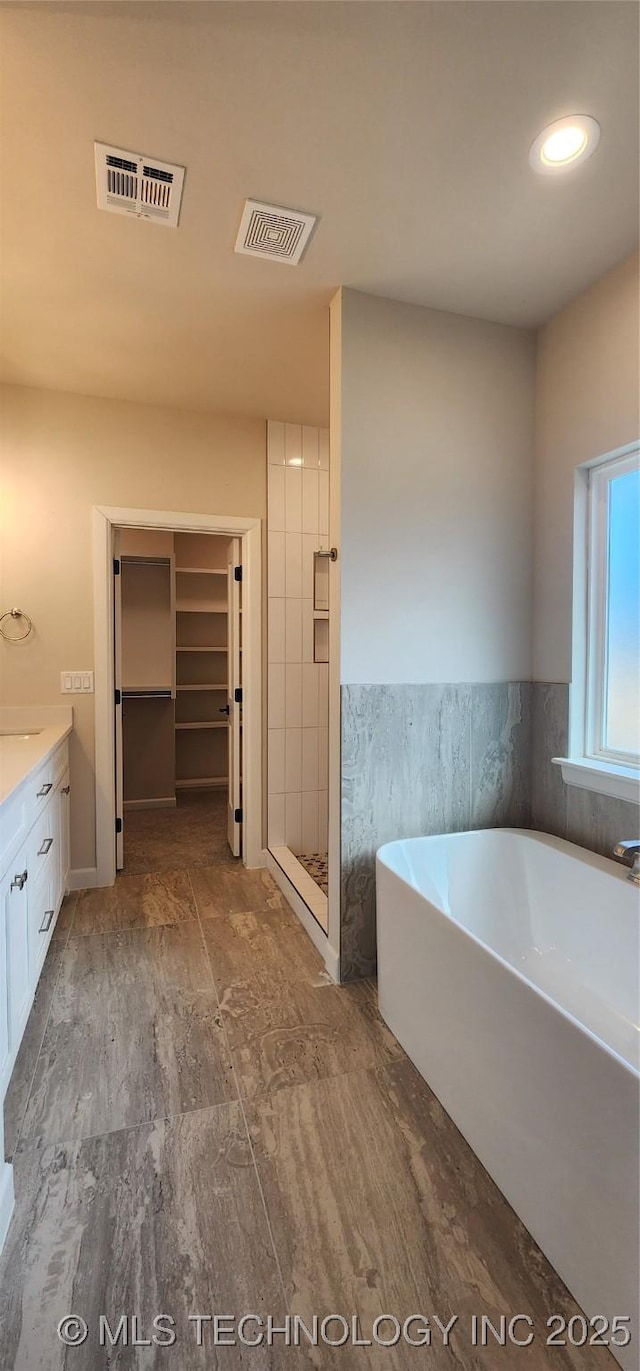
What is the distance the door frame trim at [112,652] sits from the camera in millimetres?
2896

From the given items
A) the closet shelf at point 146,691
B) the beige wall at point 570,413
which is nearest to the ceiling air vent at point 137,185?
the beige wall at point 570,413

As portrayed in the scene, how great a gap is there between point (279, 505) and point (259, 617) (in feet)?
2.17

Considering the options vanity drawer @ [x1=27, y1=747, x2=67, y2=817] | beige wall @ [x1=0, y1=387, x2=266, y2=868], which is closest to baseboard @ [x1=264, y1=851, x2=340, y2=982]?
beige wall @ [x1=0, y1=387, x2=266, y2=868]

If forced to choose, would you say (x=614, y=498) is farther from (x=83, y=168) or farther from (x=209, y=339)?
(x=83, y=168)

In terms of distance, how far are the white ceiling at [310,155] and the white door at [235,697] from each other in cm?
124

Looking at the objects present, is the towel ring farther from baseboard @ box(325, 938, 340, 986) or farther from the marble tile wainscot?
baseboard @ box(325, 938, 340, 986)

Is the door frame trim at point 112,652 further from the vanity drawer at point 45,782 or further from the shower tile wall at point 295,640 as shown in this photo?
the vanity drawer at point 45,782

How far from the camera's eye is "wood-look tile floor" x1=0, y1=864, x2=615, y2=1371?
1.06 metres

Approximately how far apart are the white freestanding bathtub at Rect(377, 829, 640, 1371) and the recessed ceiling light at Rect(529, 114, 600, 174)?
6.69 feet

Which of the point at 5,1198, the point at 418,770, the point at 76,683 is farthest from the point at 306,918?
the point at 76,683

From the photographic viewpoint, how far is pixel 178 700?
512 centimetres

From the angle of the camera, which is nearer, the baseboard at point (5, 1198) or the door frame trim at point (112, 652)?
the baseboard at point (5, 1198)

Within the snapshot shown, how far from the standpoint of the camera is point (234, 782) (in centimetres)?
338

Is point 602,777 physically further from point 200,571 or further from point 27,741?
point 200,571
